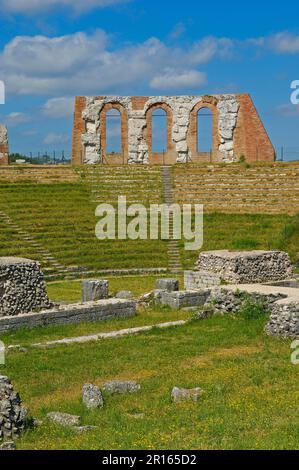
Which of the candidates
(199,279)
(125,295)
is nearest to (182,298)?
(125,295)

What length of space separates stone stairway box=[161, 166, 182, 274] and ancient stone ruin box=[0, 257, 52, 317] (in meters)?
10.3

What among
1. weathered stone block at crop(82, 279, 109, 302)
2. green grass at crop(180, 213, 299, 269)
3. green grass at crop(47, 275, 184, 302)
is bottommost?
green grass at crop(47, 275, 184, 302)

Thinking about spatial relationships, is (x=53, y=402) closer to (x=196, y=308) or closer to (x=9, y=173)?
(x=196, y=308)

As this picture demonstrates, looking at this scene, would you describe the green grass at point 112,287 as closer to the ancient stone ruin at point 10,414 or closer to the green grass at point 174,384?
the green grass at point 174,384

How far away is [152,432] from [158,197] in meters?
26.5

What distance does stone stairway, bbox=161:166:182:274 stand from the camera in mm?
27862

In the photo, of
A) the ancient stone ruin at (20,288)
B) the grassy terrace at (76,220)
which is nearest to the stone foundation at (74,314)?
the ancient stone ruin at (20,288)

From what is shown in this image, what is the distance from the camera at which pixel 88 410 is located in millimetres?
9891

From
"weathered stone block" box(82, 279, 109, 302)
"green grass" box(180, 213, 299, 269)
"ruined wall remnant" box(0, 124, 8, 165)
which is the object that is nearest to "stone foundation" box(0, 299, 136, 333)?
"weathered stone block" box(82, 279, 109, 302)

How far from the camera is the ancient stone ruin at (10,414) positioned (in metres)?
8.79

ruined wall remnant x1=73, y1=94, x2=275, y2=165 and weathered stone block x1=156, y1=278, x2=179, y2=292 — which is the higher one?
ruined wall remnant x1=73, y1=94, x2=275, y2=165

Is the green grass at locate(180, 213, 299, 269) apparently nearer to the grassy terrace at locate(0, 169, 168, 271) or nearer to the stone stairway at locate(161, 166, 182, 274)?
the stone stairway at locate(161, 166, 182, 274)

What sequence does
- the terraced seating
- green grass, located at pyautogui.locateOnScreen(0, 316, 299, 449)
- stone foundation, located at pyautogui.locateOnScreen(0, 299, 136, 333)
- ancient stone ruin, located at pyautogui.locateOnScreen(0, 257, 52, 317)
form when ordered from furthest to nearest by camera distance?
1. the terraced seating
2. ancient stone ruin, located at pyautogui.locateOnScreen(0, 257, 52, 317)
3. stone foundation, located at pyautogui.locateOnScreen(0, 299, 136, 333)
4. green grass, located at pyautogui.locateOnScreen(0, 316, 299, 449)

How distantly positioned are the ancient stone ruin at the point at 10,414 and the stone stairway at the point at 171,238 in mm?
18342
